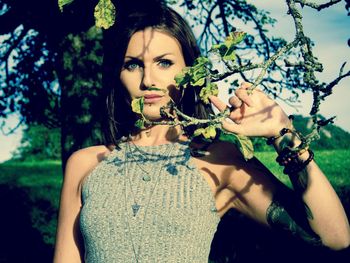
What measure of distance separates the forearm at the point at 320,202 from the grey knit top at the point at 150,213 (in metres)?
0.63

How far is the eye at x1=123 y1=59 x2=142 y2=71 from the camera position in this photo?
2.83 m

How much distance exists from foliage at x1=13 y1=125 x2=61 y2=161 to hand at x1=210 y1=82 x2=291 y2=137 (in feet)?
131

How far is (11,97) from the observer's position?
26.6 ft

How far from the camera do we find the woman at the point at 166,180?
7.12 ft

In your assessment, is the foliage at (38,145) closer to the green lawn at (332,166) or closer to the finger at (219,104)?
the green lawn at (332,166)

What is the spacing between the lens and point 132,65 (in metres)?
2.85

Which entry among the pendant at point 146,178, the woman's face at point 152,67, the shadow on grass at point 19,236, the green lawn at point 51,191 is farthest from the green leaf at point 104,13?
the shadow on grass at point 19,236

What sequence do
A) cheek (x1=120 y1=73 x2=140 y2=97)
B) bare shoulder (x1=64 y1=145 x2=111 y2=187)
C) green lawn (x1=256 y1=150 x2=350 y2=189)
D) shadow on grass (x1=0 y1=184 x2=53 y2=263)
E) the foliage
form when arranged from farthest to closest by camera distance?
the foliage
green lawn (x1=256 y1=150 x2=350 y2=189)
shadow on grass (x1=0 y1=184 x2=53 y2=263)
bare shoulder (x1=64 y1=145 x2=111 y2=187)
cheek (x1=120 y1=73 x2=140 y2=97)

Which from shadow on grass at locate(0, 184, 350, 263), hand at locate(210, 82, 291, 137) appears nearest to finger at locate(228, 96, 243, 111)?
hand at locate(210, 82, 291, 137)

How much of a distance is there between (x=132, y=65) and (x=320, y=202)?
54.4 inches

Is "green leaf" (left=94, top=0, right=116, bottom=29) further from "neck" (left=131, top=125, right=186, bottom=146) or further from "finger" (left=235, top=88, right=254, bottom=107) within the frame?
"neck" (left=131, top=125, right=186, bottom=146)

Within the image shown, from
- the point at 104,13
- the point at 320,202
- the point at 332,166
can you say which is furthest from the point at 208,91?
the point at 332,166

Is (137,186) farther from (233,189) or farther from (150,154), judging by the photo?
(233,189)

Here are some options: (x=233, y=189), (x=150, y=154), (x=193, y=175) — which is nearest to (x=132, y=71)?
(x=150, y=154)
